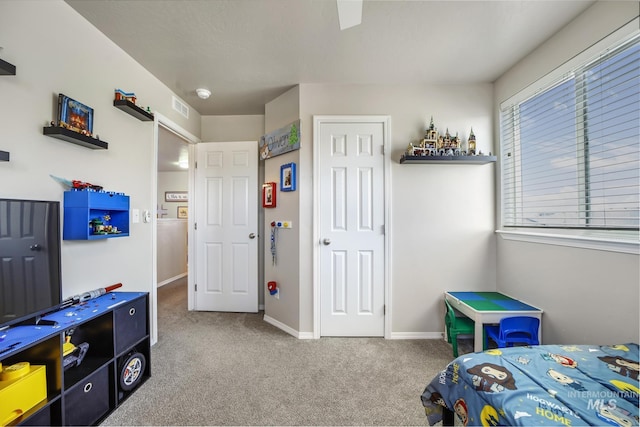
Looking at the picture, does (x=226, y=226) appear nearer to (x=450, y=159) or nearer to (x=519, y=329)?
(x=450, y=159)

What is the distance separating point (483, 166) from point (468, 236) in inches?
27.5

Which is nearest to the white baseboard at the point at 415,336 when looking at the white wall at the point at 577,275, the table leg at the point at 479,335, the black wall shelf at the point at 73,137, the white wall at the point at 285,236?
the table leg at the point at 479,335

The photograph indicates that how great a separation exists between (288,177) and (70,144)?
63.9 inches

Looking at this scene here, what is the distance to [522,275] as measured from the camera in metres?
2.15

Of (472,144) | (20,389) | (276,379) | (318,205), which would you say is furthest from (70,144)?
(472,144)

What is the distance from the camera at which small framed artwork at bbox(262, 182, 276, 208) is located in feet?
9.18

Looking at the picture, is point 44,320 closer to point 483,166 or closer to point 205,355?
point 205,355

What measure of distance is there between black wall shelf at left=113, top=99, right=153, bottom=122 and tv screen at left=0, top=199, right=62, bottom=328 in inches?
37.5

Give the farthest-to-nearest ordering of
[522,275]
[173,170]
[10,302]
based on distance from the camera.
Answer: [173,170] → [522,275] → [10,302]

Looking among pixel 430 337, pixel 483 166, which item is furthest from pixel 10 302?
pixel 483 166

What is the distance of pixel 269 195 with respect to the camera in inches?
112

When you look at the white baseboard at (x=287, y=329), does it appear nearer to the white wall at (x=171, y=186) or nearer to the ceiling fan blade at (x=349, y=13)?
the ceiling fan blade at (x=349, y=13)

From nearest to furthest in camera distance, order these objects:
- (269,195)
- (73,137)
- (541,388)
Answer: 1. (541,388)
2. (73,137)
3. (269,195)

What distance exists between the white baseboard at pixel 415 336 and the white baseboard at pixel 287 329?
82 cm
